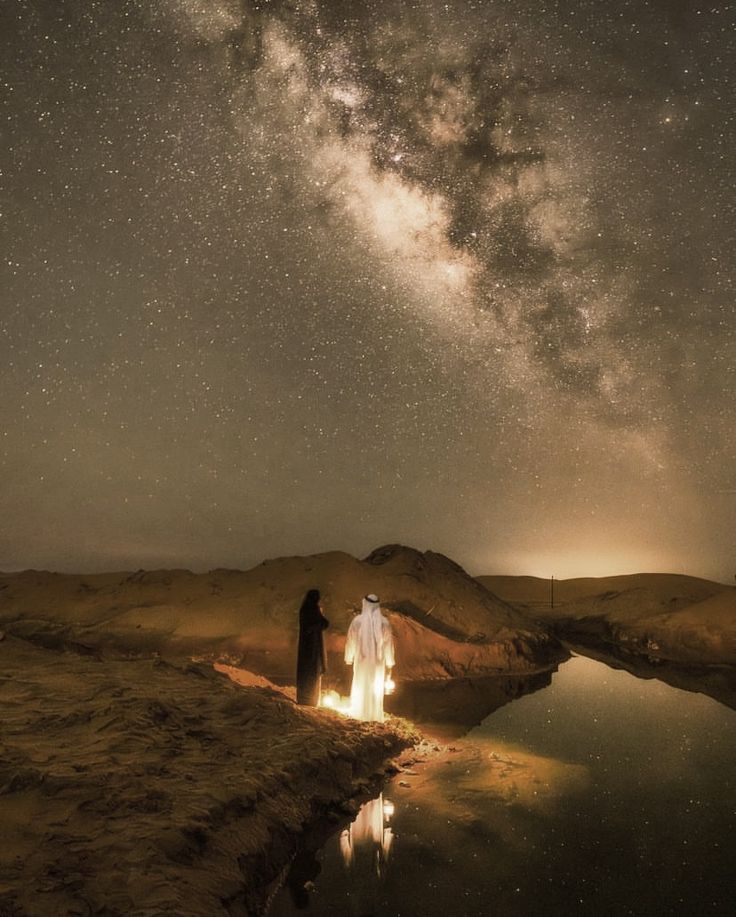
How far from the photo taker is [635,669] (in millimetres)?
24406

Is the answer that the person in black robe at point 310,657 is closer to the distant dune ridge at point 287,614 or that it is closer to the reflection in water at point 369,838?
the reflection in water at point 369,838

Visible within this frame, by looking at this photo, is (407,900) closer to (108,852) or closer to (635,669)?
(108,852)

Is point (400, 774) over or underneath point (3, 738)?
underneath

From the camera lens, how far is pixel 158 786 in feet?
20.6

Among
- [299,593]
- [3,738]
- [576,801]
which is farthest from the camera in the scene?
[299,593]

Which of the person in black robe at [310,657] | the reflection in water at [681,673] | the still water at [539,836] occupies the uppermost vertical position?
the person in black robe at [310,657]

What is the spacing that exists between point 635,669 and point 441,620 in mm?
7468

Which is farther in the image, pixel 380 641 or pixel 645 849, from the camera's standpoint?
pixel 380 641

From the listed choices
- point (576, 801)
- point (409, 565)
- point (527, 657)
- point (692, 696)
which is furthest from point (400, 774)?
point (409, 565)

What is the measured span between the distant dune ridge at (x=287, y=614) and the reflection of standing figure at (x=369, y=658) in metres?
7.17

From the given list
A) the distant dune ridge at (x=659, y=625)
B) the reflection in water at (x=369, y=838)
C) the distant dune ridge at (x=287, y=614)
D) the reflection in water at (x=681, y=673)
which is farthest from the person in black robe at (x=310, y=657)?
the distant dune ridge at (x=659, y=625)

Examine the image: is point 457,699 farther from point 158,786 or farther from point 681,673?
point 681,673

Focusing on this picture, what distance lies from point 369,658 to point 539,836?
5.24 m

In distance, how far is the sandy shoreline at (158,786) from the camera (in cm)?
458
